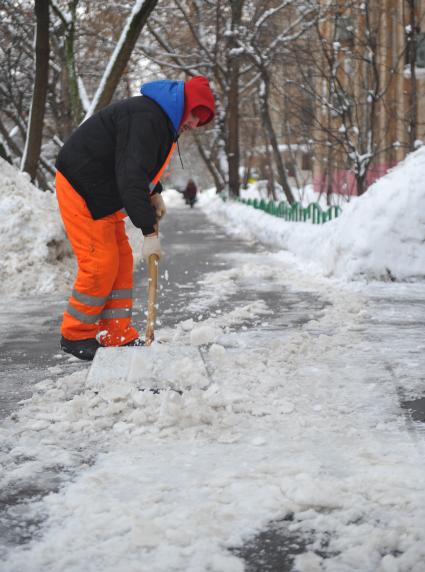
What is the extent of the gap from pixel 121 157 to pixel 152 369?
1.25 metres

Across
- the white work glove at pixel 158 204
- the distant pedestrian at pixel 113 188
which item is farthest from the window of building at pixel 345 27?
the distant pedestrian at pixel 113 188

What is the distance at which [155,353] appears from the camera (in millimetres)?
4375

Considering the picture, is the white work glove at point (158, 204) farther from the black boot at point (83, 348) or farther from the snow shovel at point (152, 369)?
the snow shovel at point (152, 369)

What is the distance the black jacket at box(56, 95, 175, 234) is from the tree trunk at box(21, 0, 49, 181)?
7836mm

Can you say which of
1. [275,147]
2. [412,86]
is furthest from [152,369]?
[275,147]

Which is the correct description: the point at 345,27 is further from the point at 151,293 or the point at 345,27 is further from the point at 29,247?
the point at 151,293

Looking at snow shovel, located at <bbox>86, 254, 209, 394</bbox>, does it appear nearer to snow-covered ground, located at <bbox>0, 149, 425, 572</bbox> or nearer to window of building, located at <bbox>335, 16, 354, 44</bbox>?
snow-covered ground, located at <bbox>0, 149, 425, 572</bbox>

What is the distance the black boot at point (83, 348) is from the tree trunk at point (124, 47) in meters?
8.11

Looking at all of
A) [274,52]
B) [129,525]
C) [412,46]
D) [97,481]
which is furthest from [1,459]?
[274,52]

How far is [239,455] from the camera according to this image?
11.1ft

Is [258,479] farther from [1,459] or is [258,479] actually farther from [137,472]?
[1,459]

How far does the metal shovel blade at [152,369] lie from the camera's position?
167 inches

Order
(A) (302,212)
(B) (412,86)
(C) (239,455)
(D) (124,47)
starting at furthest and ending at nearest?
1. (A) (302,212)
2. (B) (412,86)
3. (D) (124,47)
4. (C) (239,455)

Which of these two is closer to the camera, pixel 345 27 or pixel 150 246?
pixel 150 246
